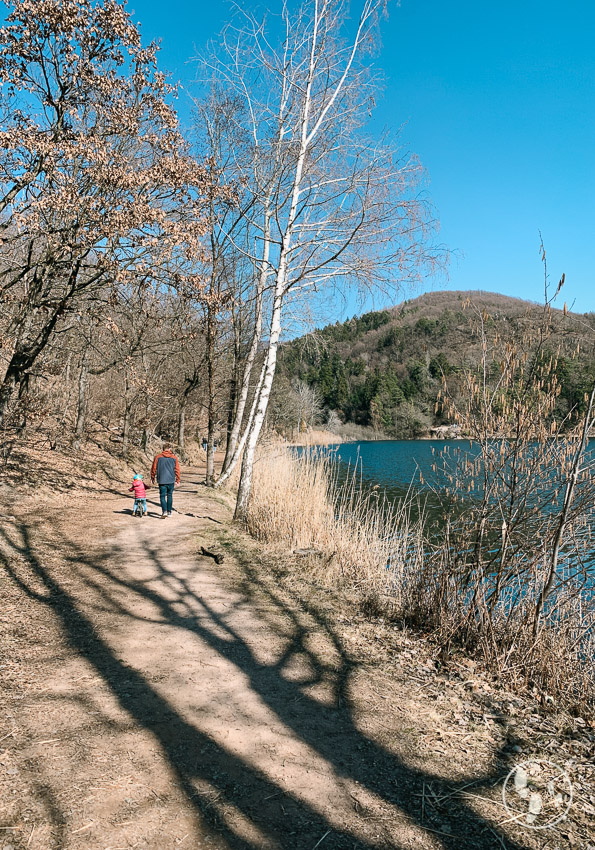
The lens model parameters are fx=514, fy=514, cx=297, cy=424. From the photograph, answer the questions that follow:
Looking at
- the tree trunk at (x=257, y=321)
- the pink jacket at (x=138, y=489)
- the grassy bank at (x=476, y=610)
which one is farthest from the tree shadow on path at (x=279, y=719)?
the tree trunk at (x=257, y=321)

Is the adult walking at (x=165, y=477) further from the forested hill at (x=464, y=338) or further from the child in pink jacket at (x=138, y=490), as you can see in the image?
the forested hill at (x=464, y=338)

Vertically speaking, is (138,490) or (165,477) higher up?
(165,477)

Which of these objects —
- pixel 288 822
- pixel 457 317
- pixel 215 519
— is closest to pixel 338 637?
pixel 288 822

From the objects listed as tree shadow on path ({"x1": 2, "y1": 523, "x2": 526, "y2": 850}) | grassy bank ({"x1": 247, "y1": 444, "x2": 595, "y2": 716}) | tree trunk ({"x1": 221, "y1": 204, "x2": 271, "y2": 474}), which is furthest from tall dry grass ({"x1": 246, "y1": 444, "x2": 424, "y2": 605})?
tree trunk ({"x1": 221, "y1": 204, "x2": 271, "y2": 474})

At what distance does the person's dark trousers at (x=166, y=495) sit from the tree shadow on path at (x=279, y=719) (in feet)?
12.1

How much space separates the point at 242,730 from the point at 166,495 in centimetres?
689

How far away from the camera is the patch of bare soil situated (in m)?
2.51

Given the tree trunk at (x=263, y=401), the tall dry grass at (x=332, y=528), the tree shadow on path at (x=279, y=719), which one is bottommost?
the tree shadow on path at (x=279, y=719)

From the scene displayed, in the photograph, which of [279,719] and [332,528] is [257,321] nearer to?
[332,528]

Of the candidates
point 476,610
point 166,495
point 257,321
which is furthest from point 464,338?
point 257,321

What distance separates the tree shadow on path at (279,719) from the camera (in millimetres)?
2510

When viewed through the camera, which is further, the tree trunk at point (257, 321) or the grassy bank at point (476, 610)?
the tree trunk at point (257, 321)

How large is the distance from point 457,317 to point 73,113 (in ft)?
19.6

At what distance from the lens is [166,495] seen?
32.2ft
